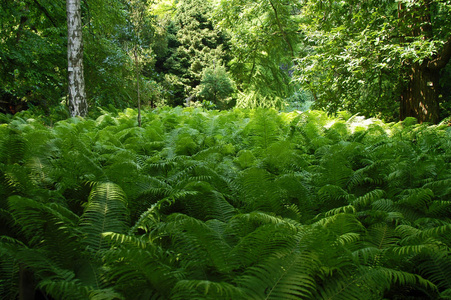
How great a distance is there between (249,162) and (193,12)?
25373 mm

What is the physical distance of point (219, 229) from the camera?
4.83ft

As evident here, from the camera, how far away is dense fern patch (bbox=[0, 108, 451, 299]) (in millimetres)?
1099

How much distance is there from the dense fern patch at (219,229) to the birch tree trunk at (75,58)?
11.8 feet

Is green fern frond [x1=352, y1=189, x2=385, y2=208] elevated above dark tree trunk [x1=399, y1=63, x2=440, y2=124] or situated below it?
below

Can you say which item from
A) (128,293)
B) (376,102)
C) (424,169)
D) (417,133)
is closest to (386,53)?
(376,102)

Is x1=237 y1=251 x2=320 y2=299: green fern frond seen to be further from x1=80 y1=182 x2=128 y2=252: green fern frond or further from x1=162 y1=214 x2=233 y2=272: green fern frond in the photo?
x1=80 y1=182 x2=128 y2=252: green fern frond

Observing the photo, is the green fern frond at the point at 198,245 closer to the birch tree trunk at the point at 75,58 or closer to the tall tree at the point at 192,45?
the birch tree trunk at the point at 75,58

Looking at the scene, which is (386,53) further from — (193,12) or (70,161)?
(193,12)

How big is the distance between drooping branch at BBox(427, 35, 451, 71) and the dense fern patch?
457 centimetres

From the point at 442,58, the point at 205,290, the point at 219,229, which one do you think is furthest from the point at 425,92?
the point at 205,290

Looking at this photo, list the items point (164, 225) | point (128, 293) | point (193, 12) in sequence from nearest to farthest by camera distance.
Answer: point (128, 293)
point (164, 225)
point (193, 12)

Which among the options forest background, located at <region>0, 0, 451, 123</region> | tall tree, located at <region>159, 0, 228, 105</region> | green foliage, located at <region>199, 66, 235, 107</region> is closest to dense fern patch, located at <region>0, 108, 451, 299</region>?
forest background, located at <region>0, 0, 451, 123</region>

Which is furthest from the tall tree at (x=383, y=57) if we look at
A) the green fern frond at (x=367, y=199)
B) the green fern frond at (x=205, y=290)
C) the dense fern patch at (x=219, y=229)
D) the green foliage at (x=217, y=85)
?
the green foliage at (x=217, y=85)

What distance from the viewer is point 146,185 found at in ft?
6.26
